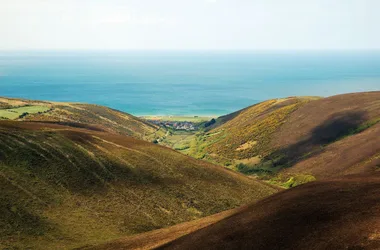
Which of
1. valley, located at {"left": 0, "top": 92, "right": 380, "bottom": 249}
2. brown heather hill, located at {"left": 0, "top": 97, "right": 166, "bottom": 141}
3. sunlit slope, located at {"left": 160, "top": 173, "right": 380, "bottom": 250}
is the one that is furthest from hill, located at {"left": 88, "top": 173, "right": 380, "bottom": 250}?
brown heather hill, located at {"left": 0, "top": 97, "right": 166, "bottom": 141}

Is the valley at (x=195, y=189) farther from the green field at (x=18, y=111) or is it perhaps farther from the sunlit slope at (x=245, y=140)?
the green field at (x=18, y=111)

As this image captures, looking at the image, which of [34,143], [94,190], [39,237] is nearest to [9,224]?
[39,237]

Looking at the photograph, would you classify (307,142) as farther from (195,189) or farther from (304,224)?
(304,224)

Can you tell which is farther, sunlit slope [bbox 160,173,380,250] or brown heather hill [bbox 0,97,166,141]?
brown heather hill [bbox 0,97,166,141]

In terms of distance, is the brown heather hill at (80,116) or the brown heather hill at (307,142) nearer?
the brown heather hill at (307,142)

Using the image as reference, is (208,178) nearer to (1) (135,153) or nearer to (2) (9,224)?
(1) (135,153)

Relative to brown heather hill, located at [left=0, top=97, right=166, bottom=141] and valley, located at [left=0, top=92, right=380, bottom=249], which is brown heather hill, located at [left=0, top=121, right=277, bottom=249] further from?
brown heather hill, located at [left=0, top=97, right=166, bottom=141]

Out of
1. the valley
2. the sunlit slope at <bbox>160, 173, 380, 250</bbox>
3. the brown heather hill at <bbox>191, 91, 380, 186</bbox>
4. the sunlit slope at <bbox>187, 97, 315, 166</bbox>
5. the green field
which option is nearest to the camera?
the sunlit slope at <bbox>160, 173, 380, 250</bbox>

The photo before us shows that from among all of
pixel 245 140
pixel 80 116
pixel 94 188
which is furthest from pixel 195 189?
pixel 80 116

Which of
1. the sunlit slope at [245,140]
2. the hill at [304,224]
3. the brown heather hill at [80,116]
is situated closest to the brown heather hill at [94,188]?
the hill at [304,224]
